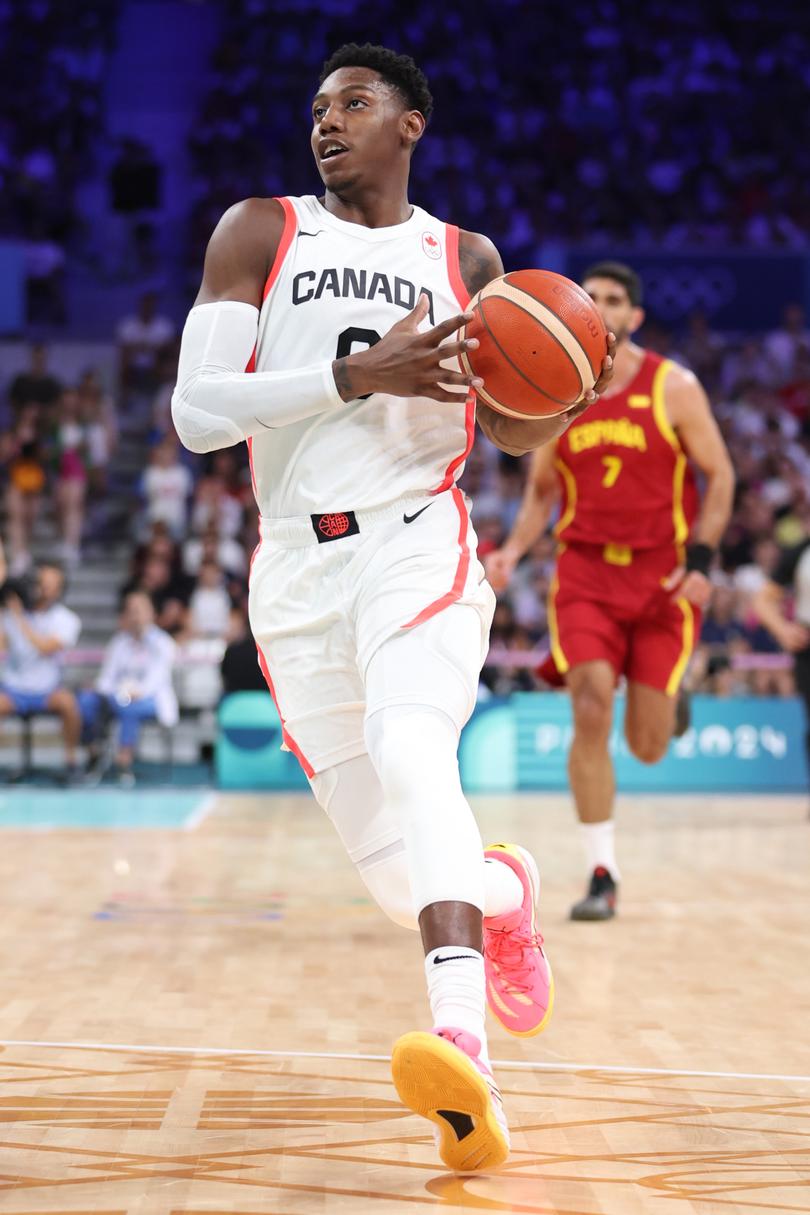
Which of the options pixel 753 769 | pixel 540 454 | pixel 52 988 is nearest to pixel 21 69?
pixel 753 769

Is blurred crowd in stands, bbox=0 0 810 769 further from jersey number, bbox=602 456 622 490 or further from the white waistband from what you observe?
the white waistband

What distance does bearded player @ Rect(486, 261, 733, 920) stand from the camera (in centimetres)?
589

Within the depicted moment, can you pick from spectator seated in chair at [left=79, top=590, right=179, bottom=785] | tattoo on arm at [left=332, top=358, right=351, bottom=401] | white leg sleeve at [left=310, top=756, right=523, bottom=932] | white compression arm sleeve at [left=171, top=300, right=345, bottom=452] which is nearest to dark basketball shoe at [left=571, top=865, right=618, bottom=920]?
white leg sleeve at [left=310, top=756, right=523, bottom=932]

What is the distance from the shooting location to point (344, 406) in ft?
10.8

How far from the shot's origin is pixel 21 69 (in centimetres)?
1978

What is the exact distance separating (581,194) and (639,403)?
13.5 m

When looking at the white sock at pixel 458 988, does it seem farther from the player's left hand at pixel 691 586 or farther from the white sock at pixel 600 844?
the player's left hand at pixel 691 586

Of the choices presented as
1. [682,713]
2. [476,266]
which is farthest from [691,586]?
[476,266]

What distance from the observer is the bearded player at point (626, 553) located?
19.3 feet

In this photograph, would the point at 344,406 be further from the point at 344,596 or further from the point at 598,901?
the point at 598,901

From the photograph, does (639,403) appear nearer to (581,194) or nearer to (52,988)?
A: (52,988)

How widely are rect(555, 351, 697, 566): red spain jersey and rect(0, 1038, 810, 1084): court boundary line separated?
2.81m

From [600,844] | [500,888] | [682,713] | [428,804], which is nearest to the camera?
[428,804]

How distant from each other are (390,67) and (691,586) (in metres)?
2.84
